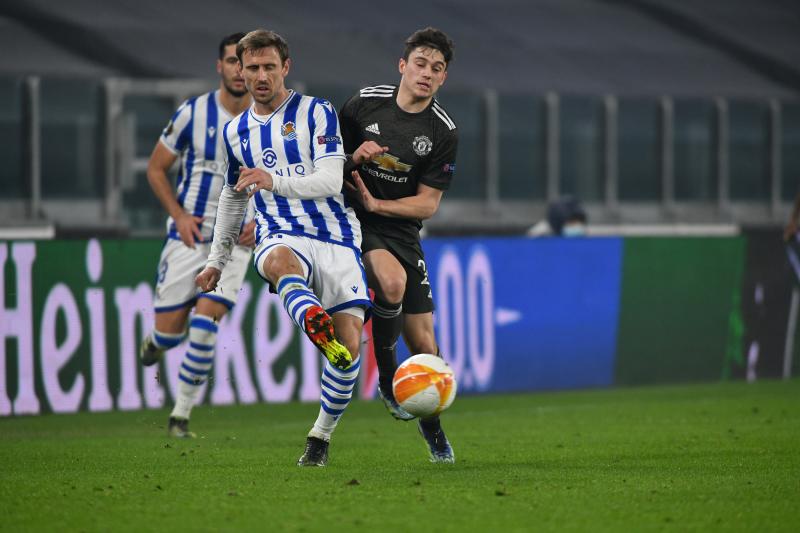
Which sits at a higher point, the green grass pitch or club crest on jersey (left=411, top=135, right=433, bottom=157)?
club crest on jersey (left=411, top=135, right=433, bottom=157)

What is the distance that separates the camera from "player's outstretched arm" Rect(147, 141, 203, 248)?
998 cm

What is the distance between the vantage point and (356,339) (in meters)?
7.78

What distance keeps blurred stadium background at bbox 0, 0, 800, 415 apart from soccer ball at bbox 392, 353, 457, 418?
14.5 ft

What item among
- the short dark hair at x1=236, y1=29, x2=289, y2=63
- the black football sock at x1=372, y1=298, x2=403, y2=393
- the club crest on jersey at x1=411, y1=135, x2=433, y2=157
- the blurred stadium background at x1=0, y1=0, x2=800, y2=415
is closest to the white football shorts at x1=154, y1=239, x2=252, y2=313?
the blurred stadium background at x1=0, y1=0, x2=800, y2=415

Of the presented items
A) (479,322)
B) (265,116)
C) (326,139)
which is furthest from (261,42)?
(479,322)

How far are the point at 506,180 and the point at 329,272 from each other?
14862 millimetres

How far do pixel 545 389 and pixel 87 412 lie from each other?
428 centimetres

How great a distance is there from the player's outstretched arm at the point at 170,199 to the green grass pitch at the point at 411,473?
1.25 m

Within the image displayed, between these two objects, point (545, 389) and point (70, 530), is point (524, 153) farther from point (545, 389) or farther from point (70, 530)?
point (70, 530)

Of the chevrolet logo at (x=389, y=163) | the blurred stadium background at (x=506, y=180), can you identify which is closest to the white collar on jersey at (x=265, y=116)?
the chevrolet logo at (x=389, y=163)

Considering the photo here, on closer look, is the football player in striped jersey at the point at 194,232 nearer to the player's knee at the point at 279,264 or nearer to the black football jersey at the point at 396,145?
the black football jersey at the point at 396,145

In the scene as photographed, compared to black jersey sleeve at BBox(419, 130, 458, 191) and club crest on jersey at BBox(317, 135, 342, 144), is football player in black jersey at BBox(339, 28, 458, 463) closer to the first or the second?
black jersey sleeve at BBox(419, 130, 458, 191)

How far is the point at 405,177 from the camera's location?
8.14 metres

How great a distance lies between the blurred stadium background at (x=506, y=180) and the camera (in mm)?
11922
